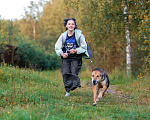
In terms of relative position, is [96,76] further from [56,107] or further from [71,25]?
[71,25]

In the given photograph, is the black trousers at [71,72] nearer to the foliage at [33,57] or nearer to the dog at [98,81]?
the dog at [98,81]

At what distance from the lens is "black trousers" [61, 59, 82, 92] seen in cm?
718

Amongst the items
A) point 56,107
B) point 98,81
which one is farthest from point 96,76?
point 56,107

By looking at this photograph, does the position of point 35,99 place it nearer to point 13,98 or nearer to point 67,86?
point 13,98

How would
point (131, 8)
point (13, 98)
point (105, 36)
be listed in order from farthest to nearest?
point (105, 36)
point (131, 8)
point (13, 98)

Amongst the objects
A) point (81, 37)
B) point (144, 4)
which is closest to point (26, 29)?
point (144, 4)

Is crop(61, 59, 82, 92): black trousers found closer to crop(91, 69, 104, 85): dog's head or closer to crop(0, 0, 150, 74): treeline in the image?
crop(91, 69, 104, 85): dog's head

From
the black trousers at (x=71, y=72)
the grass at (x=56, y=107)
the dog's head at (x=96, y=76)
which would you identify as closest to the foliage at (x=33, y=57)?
the grass at (x=56, y=107)

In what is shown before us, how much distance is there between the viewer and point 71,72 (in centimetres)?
735

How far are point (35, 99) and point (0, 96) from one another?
0.98 metres

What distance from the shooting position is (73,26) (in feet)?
23.4

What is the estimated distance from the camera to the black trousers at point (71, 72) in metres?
7.18

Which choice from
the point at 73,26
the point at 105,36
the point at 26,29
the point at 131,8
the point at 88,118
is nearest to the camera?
the point at 88,118

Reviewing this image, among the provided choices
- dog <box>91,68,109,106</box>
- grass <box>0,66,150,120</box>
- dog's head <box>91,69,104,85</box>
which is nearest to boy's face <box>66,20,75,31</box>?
dog <box>91,68,109,106</box>
